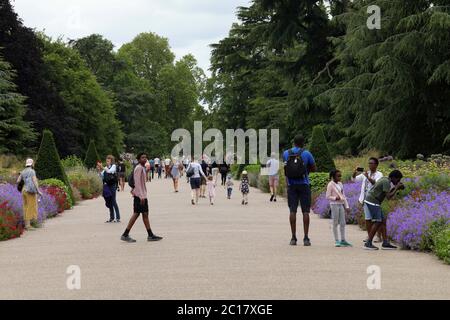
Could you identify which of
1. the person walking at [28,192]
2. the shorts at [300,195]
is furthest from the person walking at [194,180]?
the shorts at [300,195]

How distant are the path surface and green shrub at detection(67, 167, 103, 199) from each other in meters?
12.3

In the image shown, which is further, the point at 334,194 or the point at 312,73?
the point at 312,73

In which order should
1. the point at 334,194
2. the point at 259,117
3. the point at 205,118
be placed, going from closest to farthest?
the point at 334,194 < the point at 259,117 < the point at 205,118

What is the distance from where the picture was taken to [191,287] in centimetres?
754

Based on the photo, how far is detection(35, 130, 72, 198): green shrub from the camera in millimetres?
23391

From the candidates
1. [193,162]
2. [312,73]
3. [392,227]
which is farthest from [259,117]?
[392,227]

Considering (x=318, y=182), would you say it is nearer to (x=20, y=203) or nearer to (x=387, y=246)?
(x=20, y=203)

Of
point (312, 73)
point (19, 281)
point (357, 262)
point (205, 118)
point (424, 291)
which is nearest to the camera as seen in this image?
point (424, 291)

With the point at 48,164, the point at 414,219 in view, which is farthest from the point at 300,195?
the point at 48,164

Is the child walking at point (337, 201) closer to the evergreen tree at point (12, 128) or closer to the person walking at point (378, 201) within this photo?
the person walking at point (378, 201)

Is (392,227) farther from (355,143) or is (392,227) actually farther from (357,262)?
(355,143)

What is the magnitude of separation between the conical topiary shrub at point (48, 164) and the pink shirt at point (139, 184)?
11.4 metres

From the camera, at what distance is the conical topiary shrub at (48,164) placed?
23391mm

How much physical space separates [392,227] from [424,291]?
4.66 metres
